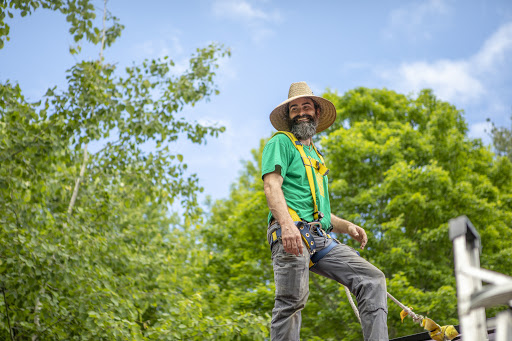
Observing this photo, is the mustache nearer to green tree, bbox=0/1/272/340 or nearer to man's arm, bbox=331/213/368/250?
man's arm, bbox=331/213/368/250

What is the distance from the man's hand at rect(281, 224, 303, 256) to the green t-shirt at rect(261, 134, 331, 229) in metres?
0.29

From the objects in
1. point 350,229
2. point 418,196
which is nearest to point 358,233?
point 350,229

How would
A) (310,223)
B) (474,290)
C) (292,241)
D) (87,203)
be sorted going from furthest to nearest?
(87,203) < (310,223) < (292,241) < (474,290)

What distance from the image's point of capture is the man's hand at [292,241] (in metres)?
3.55

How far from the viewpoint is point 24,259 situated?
6.81 metres

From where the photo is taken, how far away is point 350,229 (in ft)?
14.1

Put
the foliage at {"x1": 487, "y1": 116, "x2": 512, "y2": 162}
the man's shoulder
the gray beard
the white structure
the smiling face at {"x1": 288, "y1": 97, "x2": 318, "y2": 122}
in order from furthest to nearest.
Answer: the foliage at {"x1": 487, "y1": 116, "x2": 512, "y2": 162}, the smiling face at {"x1": 288, "y1": 97, "x2": 318, "y2": 122}, the gray beard, the man's shoulder, the white structure

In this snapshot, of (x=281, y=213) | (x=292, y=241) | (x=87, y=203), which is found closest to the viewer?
(x=292, y=241)

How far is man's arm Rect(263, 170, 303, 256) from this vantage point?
11.7ft

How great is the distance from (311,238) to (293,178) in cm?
46

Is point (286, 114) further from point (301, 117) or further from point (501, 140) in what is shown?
point (501, 140)

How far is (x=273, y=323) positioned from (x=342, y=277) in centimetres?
56

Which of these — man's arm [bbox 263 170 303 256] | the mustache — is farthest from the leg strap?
→ the mustache

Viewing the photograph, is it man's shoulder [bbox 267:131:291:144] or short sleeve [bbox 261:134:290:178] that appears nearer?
short sleeve [bbox 261:134:290:178]
